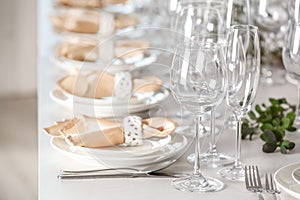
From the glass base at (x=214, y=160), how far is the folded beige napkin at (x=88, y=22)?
3.52ft

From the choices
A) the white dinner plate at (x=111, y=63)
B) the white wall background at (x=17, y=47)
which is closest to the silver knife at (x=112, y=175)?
the white dinner plate at (x=111, y=63)

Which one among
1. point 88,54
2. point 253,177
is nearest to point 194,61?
point 253,177

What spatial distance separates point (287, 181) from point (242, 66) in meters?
0.24

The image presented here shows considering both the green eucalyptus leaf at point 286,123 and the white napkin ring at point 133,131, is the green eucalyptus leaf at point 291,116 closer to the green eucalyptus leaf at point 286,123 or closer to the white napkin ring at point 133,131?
the green eucalyptus leaf at point 286,123

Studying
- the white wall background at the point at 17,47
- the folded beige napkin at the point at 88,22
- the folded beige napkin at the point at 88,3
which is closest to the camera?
the folded beige napkin at the point at 88,22

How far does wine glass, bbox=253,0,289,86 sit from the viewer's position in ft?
7.13

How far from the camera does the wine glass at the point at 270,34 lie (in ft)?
7.13

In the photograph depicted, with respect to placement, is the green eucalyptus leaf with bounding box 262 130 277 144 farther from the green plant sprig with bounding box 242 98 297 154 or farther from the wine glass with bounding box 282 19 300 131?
the wine glass with bounding box 282 19 300 131

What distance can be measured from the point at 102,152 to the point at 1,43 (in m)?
2.97

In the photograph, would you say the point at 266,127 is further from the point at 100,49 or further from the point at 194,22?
the point at 100,49

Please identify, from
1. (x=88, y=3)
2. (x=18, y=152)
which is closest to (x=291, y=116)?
(x=88, y=3)

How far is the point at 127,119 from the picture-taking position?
60.5 inches

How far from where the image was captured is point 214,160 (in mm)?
1509

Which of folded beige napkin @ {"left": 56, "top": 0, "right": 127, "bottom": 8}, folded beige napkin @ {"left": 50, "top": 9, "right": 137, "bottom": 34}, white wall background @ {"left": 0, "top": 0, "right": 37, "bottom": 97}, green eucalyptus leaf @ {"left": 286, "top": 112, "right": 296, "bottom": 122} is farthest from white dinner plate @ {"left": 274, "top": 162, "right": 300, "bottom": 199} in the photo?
white wall background @ {"left": 0, "top": 0, "right": 37, "bottom": 97}
